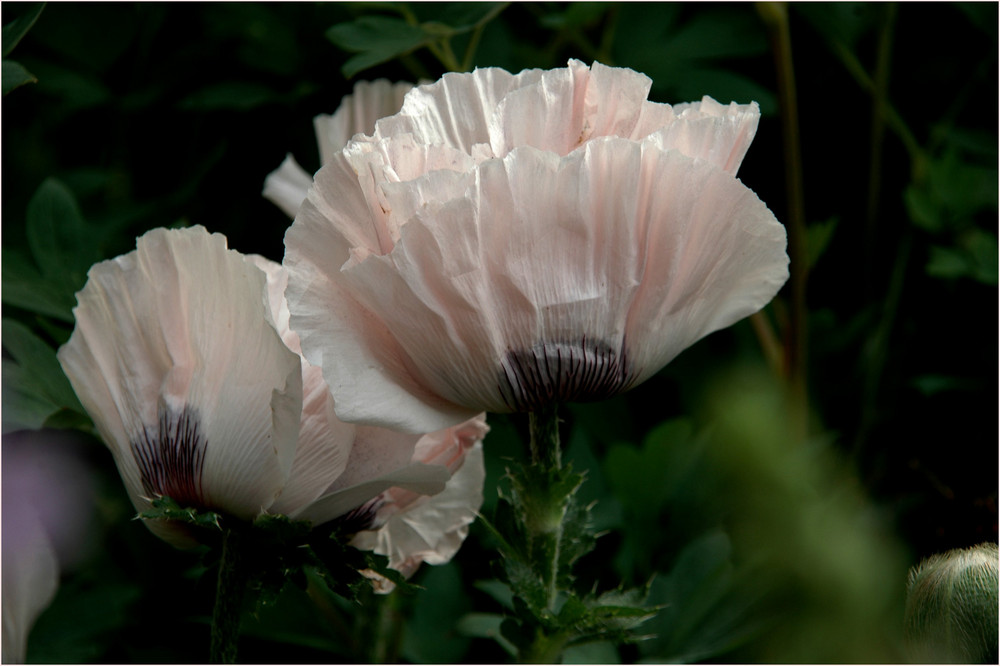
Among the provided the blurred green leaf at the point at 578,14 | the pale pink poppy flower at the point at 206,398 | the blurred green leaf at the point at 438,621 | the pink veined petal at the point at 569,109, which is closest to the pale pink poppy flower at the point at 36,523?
the pale pink poppy flower at the point at 206,398

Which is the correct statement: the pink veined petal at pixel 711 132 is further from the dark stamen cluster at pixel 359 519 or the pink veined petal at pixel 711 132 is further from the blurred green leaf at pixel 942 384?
the blurred green leaf at pixel 942 384

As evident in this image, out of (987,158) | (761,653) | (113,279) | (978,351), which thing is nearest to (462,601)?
(761,653)

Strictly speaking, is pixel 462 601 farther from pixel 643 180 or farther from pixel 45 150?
pixel 45 150

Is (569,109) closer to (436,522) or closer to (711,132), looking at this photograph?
(711,132)

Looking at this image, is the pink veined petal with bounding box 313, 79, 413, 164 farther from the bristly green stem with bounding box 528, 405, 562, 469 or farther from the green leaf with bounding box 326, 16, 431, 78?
the bristly green stem with bounding box 528, 405, 562, 469

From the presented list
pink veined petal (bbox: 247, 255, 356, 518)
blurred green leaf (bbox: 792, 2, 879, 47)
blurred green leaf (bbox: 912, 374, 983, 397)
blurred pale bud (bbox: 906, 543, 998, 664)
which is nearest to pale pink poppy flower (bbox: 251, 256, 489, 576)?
pink veined petal (bbox: 247, 255, 356, 518)

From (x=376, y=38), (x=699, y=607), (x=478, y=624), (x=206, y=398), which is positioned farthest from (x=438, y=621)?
(x=376, y=38)

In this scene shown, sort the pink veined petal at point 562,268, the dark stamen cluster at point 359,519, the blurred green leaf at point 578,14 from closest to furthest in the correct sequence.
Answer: the pink veined petal at point 562,268 → the dark stamen cluster at point 359,519 → the blurred green leaf at point 578,14

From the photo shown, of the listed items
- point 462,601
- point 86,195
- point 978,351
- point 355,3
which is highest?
point 355,3
